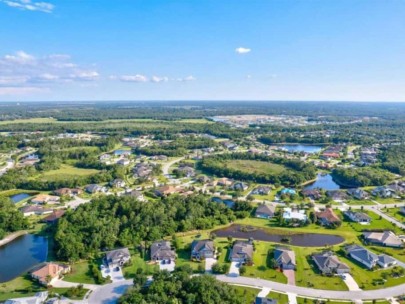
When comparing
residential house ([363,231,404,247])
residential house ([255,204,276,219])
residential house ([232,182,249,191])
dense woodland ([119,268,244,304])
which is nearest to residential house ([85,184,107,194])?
residential house ([232,182,249,191])

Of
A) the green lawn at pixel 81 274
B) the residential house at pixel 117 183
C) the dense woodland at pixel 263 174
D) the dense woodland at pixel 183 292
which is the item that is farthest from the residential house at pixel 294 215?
the residential house at pixel 117 183

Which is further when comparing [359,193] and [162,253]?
[359,193]

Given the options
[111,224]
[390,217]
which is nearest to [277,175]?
[390,217]

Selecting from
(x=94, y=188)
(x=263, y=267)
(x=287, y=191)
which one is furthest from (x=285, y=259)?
(x=94, y=188)

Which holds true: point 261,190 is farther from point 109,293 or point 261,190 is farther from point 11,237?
point 11,237

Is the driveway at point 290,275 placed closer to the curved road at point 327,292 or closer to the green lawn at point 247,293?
the curved road at point 327,292

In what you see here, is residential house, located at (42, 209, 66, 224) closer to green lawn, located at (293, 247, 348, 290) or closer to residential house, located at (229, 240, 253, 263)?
residential house, located at (229, 240, 253, 263)

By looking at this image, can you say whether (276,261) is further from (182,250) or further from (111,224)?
(111,224)
